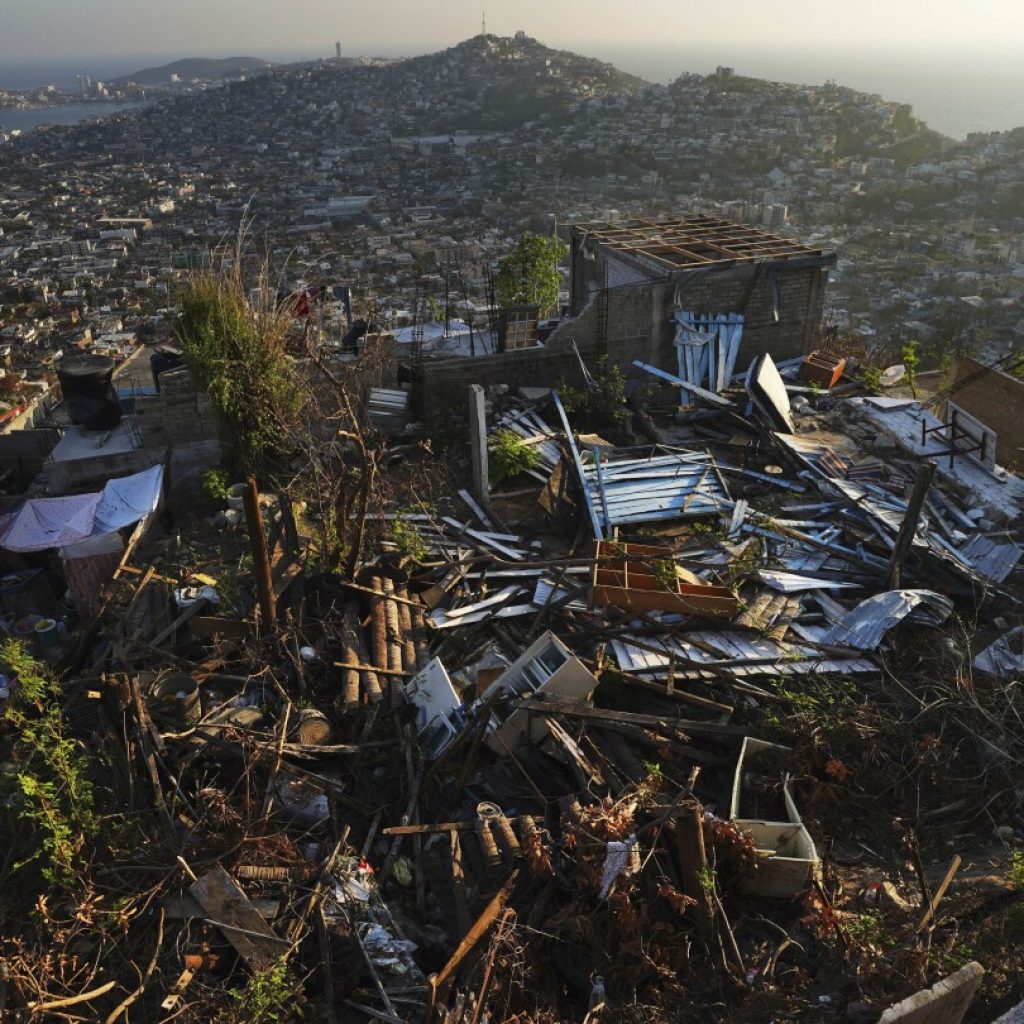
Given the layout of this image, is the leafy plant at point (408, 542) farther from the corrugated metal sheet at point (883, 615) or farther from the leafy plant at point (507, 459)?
the corrugated metal sheet at point (883, 615)

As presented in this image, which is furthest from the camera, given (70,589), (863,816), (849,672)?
(70,589)

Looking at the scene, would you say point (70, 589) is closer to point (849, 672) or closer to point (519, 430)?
point (519, 430)

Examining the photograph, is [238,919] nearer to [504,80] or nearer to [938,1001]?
[938,1001]

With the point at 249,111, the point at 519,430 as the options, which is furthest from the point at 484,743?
the point at 249,111

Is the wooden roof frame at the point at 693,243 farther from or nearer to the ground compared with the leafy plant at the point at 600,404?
farther from the ground

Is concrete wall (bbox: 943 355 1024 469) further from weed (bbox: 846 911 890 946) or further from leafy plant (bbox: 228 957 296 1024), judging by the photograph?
leafy plant (bbox: 228 957 296 1024)

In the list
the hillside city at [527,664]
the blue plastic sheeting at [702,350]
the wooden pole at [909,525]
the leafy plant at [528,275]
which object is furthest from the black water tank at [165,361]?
the wooden pole at [909,525]

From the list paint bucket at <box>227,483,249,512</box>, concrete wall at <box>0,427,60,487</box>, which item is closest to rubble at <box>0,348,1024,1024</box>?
paint bucket at <box>227,483,249,512</box>
